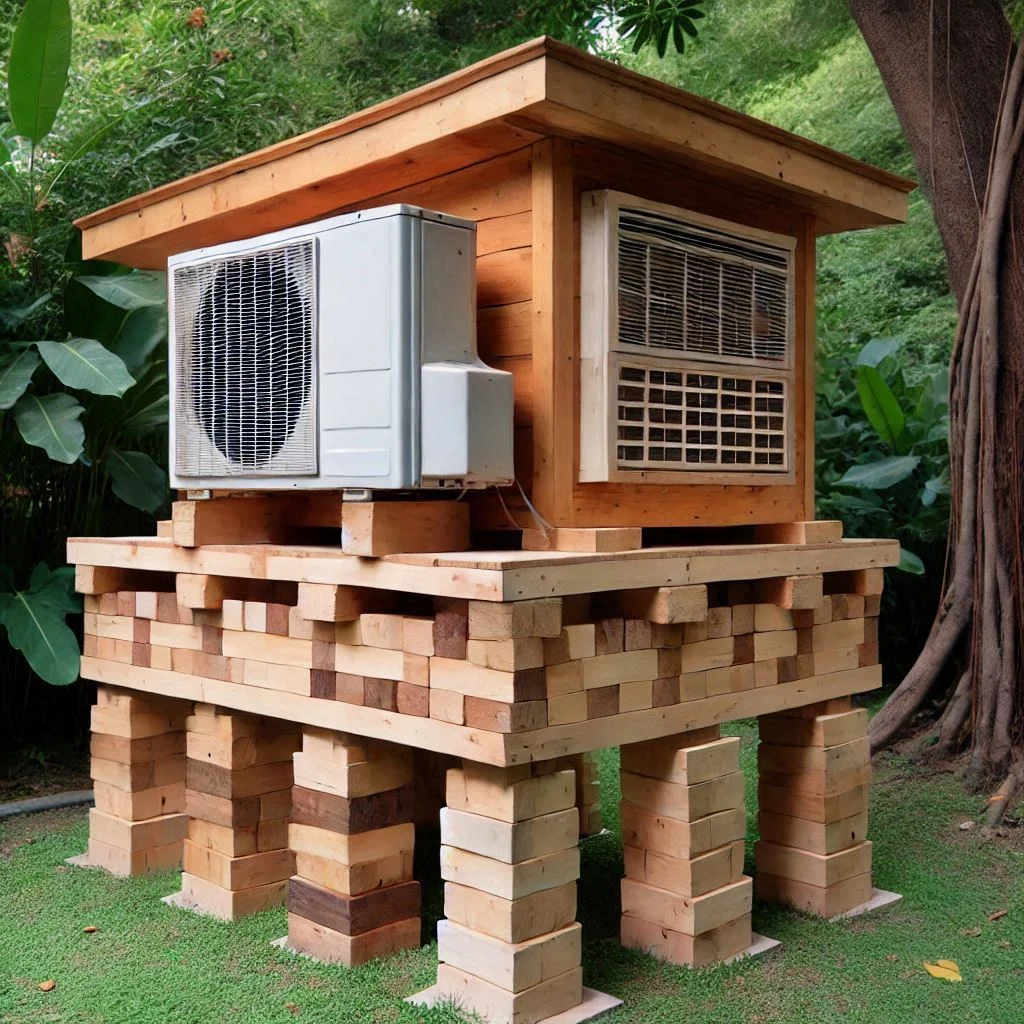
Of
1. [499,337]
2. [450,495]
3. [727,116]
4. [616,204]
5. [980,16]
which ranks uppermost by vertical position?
[980,16]

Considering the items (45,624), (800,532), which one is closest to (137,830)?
(45,624)

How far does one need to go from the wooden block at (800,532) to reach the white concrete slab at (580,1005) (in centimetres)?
162

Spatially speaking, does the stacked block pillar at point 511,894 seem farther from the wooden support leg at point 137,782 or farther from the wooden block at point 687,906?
the wooden support leg at point 137,782

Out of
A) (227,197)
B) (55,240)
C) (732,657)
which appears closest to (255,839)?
(732,657)

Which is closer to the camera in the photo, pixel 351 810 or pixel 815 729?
pixel 351 810

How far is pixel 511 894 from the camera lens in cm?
291

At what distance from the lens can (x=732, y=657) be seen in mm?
3514

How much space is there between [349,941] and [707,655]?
4.32ft

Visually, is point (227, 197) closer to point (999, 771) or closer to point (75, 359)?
point (75, 359)

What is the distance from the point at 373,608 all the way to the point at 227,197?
5.22 feet

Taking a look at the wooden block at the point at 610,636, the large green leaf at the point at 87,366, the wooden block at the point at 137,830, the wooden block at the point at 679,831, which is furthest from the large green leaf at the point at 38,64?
the wooden block at the point at 679,831

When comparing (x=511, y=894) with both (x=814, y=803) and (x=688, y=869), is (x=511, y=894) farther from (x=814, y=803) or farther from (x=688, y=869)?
(x=814, y=803)

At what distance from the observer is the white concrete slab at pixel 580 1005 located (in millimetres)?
3010

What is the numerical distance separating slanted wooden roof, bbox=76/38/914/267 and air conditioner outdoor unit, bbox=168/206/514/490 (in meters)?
0.30
